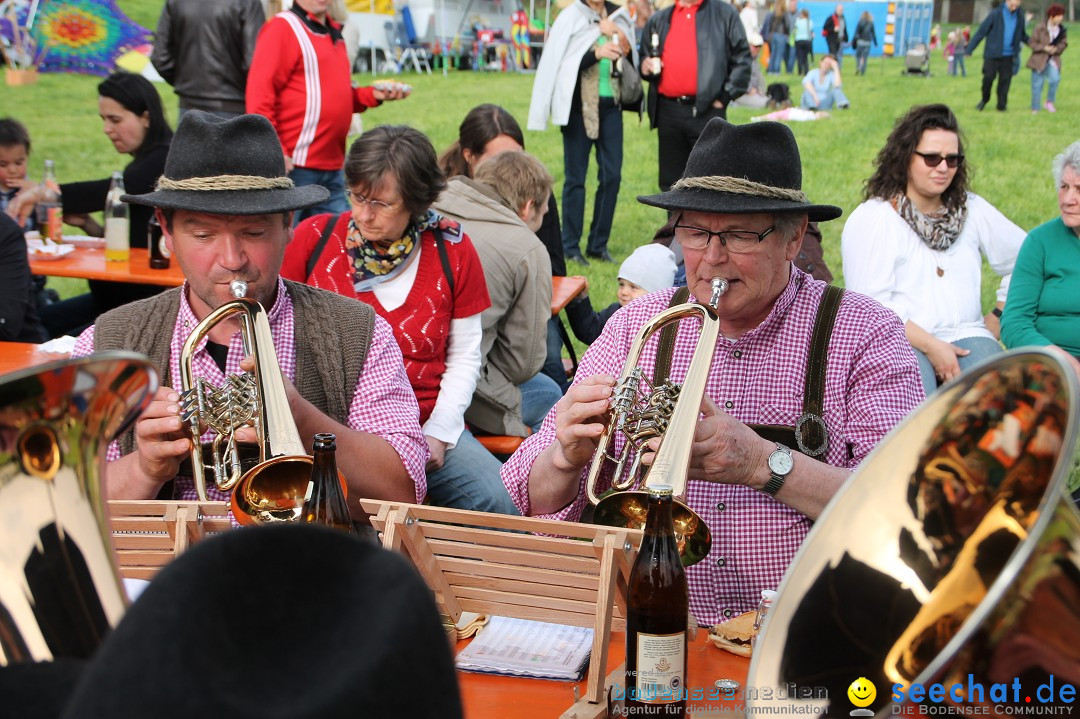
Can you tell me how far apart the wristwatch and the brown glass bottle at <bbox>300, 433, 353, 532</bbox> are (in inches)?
38.5

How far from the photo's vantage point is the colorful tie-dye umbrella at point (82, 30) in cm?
1330

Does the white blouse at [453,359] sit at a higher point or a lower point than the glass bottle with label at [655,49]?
lower

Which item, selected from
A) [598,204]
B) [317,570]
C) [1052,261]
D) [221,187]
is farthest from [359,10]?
[317,570]

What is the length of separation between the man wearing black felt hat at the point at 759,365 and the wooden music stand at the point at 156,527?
0.84 metres

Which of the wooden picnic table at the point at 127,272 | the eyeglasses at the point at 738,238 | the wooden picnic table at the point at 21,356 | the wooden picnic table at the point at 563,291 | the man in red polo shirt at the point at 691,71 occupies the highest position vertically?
the man in red polo shirt at the point at 691,71

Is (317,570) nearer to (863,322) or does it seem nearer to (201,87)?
(863,322)

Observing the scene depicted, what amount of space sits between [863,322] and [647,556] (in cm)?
113

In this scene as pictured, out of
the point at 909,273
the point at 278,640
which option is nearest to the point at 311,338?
the point at 278,640

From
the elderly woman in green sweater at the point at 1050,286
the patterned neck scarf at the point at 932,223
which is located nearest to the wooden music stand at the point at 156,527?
the patterned neck scarf at the point at 932,223

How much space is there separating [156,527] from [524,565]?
707 millimetres

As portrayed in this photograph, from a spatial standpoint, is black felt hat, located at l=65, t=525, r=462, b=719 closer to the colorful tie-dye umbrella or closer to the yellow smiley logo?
the yellow smiley logo

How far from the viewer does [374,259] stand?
4082 mm

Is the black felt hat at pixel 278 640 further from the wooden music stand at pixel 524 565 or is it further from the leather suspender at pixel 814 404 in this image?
the leather suspender at pixel 814 404

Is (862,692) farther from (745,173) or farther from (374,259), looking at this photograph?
(374,259)
